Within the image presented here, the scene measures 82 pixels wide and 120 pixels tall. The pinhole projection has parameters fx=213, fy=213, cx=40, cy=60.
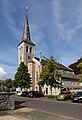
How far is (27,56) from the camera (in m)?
80.9

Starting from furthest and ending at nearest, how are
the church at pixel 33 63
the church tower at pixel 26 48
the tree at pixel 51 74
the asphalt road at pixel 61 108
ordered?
the church tower at pixel 26 48 → the church at pixel 33 63 → the tree at pixel 51 74 → the asphalt road at pixel 61 108

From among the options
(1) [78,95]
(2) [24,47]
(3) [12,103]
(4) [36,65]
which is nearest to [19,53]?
(2) [24,47]

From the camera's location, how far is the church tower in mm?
80375

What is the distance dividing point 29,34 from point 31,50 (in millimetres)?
7291

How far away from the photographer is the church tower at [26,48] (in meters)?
80.4

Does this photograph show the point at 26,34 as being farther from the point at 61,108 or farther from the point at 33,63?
the point at 61,108

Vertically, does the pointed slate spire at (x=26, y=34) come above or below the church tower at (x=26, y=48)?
above

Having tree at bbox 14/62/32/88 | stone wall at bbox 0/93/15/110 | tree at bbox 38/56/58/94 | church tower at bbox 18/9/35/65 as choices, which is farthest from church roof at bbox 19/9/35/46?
stone wall at bbox 0/93/15/110

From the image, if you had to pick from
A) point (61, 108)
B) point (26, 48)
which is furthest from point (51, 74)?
point (26, 48)

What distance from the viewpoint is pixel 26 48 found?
3236 inches

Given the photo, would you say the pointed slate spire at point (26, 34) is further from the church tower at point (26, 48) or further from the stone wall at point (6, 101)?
the stone wall at point (6, 101)


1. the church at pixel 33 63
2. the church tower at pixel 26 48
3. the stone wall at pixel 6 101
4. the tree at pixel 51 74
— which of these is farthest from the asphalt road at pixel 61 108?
the church tower at pixel 26 48

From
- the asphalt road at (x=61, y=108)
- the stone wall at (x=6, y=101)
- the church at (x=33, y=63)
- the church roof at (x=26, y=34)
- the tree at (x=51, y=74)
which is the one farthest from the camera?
the church roof at (x=26, y=34)

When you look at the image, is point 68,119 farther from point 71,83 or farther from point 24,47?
point 24,47
